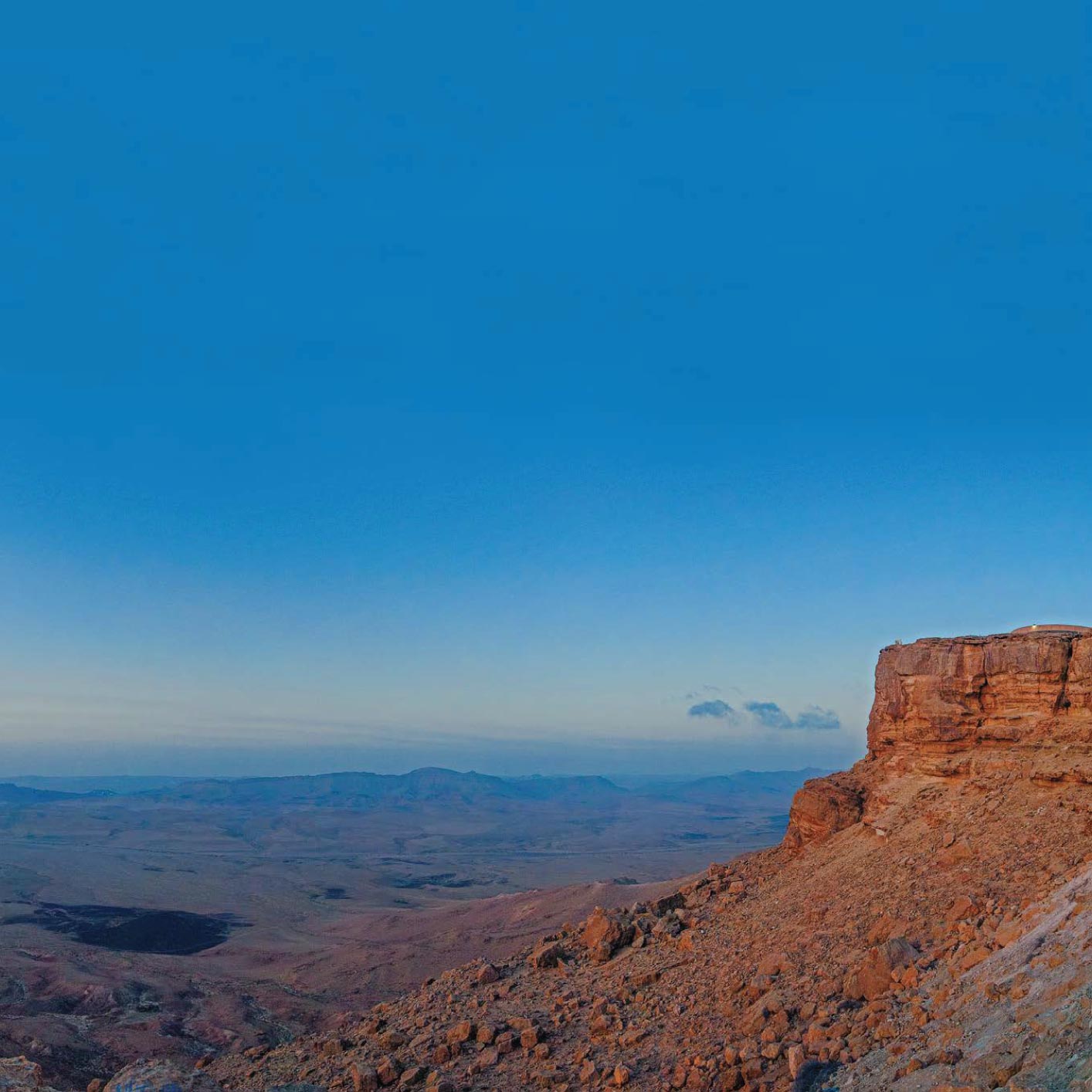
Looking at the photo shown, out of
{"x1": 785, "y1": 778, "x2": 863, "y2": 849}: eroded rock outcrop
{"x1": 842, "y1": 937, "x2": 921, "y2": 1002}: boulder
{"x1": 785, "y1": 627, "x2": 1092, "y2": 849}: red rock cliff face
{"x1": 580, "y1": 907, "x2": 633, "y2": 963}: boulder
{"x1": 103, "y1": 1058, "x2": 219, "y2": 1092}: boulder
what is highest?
{"x1": 785, "y1": 627, "x2": 1092, "y2": 849}: red rock cliff face

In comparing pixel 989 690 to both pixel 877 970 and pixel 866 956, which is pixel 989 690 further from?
pixel 877 970

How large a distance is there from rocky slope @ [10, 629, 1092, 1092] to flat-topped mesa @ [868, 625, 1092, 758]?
46mm

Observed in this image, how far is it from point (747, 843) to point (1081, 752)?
5989 inches

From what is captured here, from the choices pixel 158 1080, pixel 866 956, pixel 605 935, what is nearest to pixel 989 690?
pixel 866 956

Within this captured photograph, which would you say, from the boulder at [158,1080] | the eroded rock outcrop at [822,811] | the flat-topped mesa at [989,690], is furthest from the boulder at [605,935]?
the flat-topped mesa at [989,690]

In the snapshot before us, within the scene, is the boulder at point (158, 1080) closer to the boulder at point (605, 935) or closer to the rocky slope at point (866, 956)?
the rocky slope at point (866, 956)

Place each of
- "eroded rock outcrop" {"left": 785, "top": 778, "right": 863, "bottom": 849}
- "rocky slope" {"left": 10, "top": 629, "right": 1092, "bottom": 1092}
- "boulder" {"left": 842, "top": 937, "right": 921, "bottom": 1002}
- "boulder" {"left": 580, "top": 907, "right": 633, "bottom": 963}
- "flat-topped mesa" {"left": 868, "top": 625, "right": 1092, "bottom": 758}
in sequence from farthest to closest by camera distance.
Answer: "eroded rock outcrop" {"left": 785, "top": 778, "right": 863, "bottom": 849} < "boulder" {"left": 580, "top": 907, "right": 633, "bottom": 963} < "flat-topped mesa" {"left": 868, "top": 625, "right": 1092, "bottom": 758} < "boulder" {"left": 842, "top": 937, "right": 921, "bottom": 1002} < "rocky slope" {"left": 10, "top": 629, "right": 1092, "bottom": 1092}

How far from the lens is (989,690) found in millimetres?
18812

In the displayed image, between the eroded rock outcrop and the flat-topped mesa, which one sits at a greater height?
the flat-topped mesa

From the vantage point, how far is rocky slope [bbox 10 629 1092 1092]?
10.7 metres

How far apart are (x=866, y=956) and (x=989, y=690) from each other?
26.6ft

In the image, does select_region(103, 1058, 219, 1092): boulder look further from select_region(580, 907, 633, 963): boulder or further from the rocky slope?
select_region(580, 907, 633, 963): boulder

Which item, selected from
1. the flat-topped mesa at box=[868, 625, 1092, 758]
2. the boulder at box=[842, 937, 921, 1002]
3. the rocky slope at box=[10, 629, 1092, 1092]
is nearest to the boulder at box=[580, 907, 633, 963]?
the rocky slope at box=[10, 629, 1092, 1092]

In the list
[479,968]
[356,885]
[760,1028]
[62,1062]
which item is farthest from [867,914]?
[356,885]
